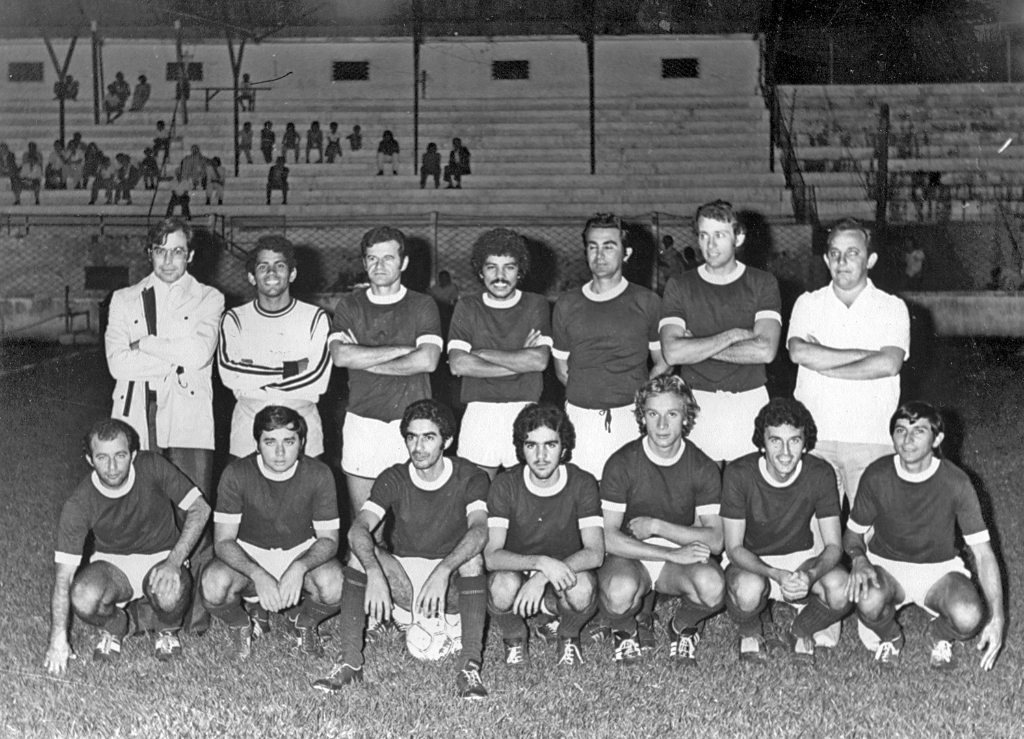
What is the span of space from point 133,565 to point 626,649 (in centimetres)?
232

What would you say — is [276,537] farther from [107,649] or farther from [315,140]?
[315,140]

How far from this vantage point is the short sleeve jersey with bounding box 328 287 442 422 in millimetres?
5508


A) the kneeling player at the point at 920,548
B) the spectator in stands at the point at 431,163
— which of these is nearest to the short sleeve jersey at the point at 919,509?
the kneeling player at the point at 920,548

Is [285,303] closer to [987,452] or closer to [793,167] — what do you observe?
[987,452]

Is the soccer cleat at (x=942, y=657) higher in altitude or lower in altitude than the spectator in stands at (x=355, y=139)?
lower

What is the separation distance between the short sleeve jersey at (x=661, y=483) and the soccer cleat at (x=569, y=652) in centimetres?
62

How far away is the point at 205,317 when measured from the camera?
5645 millimetres

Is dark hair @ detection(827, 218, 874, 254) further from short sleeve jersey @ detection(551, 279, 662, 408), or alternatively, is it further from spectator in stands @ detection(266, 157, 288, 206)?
spectator in stands @ detection(266, 157, 288, 206)

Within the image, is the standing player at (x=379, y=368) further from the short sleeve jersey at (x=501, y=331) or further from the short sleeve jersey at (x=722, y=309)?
the short sleeve jersey at (x=722, y=309)

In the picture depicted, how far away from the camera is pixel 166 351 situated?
5598mm

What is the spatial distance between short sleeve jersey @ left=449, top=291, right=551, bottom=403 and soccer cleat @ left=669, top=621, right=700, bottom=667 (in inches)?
53.2

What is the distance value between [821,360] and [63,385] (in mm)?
10235

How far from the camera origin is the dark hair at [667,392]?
16.2 ft

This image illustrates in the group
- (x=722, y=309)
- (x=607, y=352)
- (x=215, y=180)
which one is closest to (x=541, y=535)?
(x=607, y=352)
